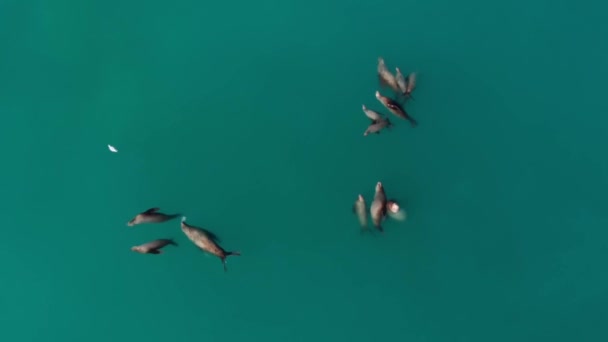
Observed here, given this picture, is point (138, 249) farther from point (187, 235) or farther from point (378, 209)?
point (378, 209)

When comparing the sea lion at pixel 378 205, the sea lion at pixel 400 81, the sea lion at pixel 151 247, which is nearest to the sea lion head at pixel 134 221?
the sea lion at pixel 151 247

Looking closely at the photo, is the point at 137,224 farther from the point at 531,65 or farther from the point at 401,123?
the point at 531,65

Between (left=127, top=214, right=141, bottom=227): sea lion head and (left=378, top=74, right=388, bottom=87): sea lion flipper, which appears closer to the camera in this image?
(left=127, top=214, right=141, bottom=227): sea lion head

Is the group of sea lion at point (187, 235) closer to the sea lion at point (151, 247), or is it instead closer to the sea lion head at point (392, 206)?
the sea lion at point (151, 247)

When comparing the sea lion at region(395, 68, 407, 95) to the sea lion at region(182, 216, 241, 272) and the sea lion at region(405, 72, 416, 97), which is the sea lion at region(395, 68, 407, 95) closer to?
the sea lion at region(405, 72, 416, 97)

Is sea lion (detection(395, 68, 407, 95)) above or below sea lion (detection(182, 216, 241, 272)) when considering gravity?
above

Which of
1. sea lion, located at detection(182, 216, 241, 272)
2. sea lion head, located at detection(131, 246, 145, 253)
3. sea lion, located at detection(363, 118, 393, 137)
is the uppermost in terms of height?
sea lion, located at detection(363, 118, 393, 137)

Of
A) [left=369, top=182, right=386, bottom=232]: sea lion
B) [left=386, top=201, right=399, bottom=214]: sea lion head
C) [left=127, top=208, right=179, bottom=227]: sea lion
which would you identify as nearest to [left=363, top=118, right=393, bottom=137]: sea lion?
[left=369, top=182, right=386, bottom=232]: sea lion

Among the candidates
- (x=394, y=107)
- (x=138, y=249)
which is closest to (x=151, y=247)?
(x=138, y=249)

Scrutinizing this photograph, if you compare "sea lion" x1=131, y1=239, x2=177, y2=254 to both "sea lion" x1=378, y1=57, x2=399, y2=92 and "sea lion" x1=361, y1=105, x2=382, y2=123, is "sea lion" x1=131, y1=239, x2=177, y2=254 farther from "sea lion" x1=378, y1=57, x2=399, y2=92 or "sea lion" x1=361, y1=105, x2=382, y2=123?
"sea lion" x1=378, y1=57, x2=399, y2=92
